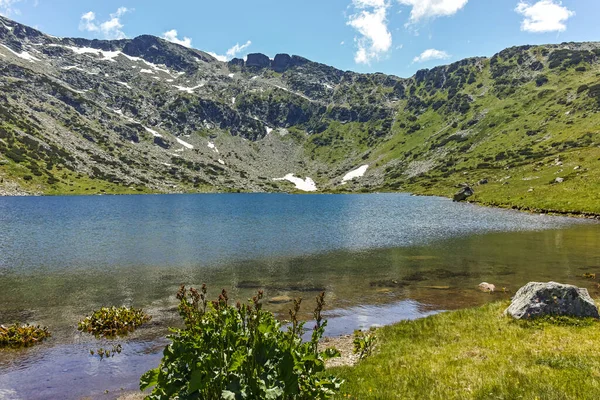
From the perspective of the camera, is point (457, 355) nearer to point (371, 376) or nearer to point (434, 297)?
point (371, 376)

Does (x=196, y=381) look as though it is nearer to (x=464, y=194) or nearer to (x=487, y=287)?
(x=487, y=287)

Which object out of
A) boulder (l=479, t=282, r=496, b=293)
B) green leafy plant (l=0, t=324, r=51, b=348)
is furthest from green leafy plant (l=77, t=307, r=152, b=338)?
boulder (l=479, t=282, r=496, b=293)

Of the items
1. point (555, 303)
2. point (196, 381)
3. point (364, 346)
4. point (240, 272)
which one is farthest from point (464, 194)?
point (196, 381)

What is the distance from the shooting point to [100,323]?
78.4 ft

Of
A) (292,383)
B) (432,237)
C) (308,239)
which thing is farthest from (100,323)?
(432,237)

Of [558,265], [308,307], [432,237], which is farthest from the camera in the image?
[432,237]

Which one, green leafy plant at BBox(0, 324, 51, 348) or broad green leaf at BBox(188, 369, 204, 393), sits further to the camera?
green leafy plant at BBox(0, 324, 51, 348)

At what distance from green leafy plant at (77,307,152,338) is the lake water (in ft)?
2.98

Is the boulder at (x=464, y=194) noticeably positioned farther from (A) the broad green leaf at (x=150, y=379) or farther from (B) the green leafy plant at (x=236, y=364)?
(A) the broad green leaf at (x=150, y=379)

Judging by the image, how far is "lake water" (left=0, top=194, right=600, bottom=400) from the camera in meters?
19.7

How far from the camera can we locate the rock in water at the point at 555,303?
19080 millimetres

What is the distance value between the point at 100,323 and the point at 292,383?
21.5m

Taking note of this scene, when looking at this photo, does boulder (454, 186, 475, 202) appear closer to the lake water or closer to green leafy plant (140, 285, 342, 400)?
the lake water

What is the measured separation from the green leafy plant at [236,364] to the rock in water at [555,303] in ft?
53.9
